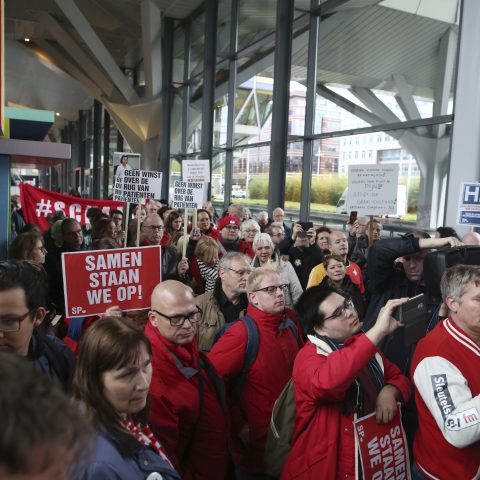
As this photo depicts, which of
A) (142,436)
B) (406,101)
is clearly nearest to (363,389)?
(142,436)

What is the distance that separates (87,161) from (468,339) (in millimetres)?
33606

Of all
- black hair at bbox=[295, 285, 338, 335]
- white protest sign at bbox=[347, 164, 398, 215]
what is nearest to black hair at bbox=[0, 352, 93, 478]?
black hair at bbox=[295, 285, 338, 335]

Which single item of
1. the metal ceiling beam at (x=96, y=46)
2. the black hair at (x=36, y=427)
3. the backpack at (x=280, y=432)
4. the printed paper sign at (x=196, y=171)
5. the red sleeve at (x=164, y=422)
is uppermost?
the metal ceiling beam at (x=96, y=46)

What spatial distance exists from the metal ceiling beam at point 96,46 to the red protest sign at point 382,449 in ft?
58.6

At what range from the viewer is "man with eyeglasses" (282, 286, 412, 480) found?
6.47 ft

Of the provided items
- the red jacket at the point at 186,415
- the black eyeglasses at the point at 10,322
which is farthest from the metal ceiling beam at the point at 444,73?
the black eyeglasses at the point at 10,322

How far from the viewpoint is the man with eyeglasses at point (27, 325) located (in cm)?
195

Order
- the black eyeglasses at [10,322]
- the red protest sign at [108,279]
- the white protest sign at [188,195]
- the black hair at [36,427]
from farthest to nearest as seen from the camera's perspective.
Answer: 1. the white protest sign at [188,195]
2. the red protest sign at [108,279]
3. the black eyeglasses at [10,322]
4. the black hair at [36,427]

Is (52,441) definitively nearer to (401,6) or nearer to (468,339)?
(468,339)

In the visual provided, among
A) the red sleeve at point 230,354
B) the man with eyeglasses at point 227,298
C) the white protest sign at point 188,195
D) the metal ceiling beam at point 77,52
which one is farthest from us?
the metal ceiling beam at point 77,52

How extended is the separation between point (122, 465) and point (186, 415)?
2.61 feet

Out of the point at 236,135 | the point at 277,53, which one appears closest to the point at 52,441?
the point at 277,53

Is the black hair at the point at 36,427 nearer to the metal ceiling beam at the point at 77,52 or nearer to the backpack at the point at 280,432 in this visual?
the backpack at the point at 280,432

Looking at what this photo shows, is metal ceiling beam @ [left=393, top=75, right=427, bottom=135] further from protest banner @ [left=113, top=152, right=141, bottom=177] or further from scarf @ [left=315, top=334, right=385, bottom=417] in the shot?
scarf @ [left=315, top=334, right=385, bottom=417]
